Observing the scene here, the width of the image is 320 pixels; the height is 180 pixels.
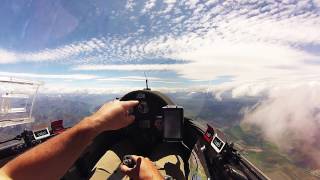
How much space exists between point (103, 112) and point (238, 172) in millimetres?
2160

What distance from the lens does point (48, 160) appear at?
1.05m

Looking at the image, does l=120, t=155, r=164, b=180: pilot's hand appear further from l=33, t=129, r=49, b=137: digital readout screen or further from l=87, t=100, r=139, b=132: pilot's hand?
l=33, t=129, r=49, b=137: digital readout screen

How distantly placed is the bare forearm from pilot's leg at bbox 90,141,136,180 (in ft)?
8.03

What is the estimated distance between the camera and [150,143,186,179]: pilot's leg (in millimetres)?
3588

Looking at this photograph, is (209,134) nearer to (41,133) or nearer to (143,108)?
(143,108)

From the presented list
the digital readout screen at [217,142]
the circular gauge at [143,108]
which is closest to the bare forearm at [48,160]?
the digital readout screen at [217,142]

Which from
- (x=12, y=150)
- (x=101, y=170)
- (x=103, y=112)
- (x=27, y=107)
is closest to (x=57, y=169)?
(x=103, y=112)

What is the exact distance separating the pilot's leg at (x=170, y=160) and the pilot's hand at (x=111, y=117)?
2.08m

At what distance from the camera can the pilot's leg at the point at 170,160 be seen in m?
3.59

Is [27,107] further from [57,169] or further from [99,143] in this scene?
[57,169]

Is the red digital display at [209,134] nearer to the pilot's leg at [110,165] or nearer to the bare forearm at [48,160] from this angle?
the pilot's leg at [110,165]

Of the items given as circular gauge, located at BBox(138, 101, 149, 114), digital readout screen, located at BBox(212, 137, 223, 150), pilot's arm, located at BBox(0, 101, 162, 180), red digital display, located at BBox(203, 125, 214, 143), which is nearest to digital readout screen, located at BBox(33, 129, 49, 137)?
circular gauge, located at BBox(138, 101, 149, 114)

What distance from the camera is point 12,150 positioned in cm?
379

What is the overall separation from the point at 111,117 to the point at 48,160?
0.41m
